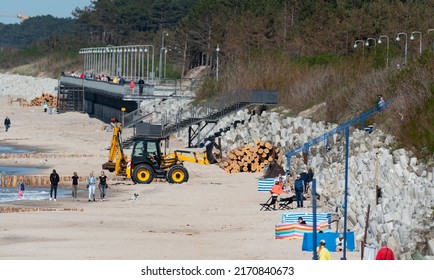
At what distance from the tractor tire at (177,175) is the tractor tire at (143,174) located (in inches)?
24.4

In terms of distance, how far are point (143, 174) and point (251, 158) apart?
5606 millimetres

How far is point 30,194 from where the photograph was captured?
40.6m

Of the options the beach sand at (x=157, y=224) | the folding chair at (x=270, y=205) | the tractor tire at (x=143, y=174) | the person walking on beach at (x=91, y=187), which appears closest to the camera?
the beach sand at (x=157, y=224)

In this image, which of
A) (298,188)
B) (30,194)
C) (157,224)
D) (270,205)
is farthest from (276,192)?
(30,194)

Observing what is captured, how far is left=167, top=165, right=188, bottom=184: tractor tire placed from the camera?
42812 millimetres

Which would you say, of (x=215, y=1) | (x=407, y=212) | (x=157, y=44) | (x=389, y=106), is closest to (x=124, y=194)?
(x=389, y=106)

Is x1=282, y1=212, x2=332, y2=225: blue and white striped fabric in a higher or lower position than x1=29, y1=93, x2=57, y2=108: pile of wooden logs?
lower

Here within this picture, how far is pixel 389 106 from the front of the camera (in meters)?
42.8

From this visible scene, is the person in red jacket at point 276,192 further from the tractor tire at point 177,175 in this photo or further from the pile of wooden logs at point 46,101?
the pile of wooden logs at point 46,101

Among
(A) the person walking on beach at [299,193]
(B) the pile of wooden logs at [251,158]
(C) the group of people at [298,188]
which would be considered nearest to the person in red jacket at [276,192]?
(C) the group of people at [298,188]

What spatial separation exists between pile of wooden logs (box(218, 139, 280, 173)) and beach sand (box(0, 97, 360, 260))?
2.06 feet

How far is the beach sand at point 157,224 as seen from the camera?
26.2 metres

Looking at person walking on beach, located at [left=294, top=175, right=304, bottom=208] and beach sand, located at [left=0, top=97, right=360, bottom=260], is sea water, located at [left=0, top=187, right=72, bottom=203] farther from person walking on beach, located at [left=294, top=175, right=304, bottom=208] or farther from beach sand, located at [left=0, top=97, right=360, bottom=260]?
person walking on beach, located at [left=294, top=175, right=304, bottom=208]

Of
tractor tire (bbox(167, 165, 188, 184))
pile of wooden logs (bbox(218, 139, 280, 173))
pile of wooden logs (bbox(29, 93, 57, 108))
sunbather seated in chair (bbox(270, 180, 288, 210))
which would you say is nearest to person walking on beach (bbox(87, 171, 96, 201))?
tractor tire (bbox(167, 165, 188, 184))
